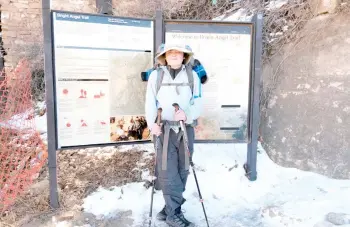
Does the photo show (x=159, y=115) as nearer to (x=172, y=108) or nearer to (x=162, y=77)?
(x=172, y=108)

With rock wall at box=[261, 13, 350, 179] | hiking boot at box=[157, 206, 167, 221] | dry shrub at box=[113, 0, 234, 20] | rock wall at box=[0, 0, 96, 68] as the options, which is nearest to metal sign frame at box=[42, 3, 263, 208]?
rock wall at box=[261, 13, 350, 179]

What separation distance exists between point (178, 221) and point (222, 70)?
200 centimetres

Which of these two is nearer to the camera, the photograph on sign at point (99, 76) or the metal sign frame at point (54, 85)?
Answer: the metal sign frame at point (54, 85)

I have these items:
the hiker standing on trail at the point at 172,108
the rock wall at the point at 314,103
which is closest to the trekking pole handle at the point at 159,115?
the hiker standing on trail at the point at 172,108

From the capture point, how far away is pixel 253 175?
4066mm

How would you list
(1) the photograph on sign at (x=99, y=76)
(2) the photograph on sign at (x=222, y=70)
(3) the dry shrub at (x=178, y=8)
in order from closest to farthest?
(1) the photograph on sign at (x=99, y=76)
(2) the photograph on sign at (x=222, y=70)
(3) the dry shrub at (x=178, y=8)

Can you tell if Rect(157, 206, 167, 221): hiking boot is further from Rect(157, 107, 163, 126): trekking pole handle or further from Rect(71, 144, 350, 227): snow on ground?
Rect(157, 107, 163, 126): trekking pole handle

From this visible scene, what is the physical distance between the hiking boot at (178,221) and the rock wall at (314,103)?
195 centimetres

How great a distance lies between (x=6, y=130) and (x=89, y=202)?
99.6 inches

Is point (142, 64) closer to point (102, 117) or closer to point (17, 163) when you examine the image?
point (102, 117)

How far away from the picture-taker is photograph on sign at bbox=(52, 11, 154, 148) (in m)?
3.36

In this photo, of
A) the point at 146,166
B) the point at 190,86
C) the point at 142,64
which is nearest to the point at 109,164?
the point at 146,166

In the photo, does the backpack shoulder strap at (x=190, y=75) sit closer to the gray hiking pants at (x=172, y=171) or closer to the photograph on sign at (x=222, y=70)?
the gray hiking pants at (x=172, y=171)

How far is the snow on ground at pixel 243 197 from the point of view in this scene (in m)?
3.26
